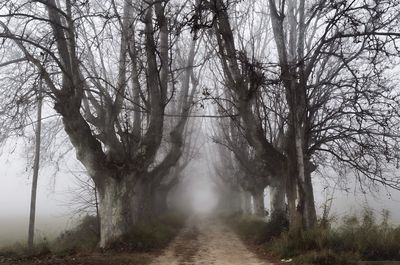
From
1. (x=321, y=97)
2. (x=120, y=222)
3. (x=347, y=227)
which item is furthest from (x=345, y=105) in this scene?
(x=120, y=222)

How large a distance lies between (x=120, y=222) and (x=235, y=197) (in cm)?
2775

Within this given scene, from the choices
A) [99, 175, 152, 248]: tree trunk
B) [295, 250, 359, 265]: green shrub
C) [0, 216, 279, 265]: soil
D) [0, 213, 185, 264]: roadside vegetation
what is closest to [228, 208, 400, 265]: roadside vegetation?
[295, 250, 359, 265]: green shrub

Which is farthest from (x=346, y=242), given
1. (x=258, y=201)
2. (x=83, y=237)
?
(x=258, y=201)

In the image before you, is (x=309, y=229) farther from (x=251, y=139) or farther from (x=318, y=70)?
(x=318, y=70)

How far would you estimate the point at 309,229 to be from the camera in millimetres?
12797

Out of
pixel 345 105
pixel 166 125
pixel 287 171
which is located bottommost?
pixel 287 171

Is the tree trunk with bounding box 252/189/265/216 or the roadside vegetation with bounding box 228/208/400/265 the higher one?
the tree trunk with bounding box 252/189/265/216

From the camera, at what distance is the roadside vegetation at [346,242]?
10.4 metres

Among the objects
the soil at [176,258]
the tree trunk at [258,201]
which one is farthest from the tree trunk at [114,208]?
the tree trunk at [258,201]

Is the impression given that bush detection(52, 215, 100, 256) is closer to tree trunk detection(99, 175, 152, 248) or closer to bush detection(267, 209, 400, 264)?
tree trunk detection(99, 175, 152, 248)

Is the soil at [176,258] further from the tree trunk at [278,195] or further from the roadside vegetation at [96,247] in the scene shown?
the tree trunk at [278,195]

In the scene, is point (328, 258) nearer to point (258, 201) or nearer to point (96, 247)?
point (96, 247)

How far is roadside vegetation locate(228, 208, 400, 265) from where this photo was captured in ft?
34.1

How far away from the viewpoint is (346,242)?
11594 mm
